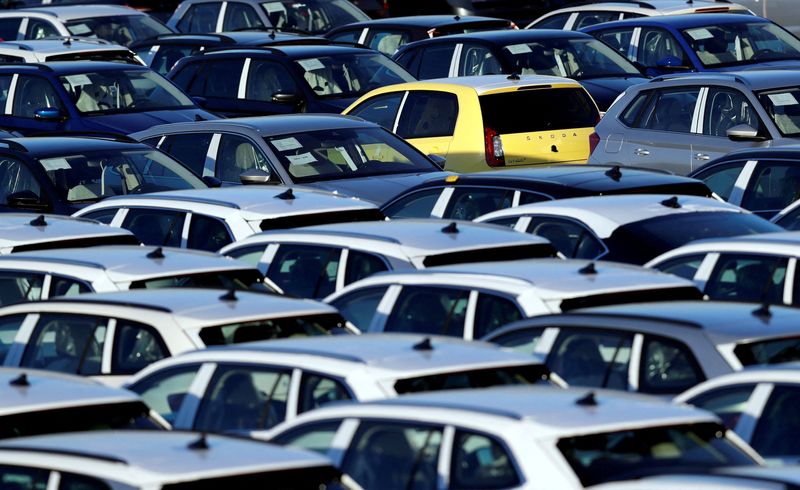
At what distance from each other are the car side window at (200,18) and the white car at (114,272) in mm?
18623

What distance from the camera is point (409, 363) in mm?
7988

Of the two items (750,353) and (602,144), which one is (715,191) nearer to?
(602,144)

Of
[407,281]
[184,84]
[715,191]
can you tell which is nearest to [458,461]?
[407,281]

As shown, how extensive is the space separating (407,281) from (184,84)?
1302cm

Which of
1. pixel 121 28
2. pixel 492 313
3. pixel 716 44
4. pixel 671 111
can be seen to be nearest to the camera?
pixel 492 313

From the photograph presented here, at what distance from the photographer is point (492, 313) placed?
981cm

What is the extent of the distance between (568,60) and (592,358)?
43.4 ft

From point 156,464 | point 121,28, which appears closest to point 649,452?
point 156,464

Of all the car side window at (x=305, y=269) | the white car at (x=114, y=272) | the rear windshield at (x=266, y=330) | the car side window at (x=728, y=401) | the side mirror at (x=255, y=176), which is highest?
the car side window at (x=728, y=401)

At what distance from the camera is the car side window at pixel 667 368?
8359 mm

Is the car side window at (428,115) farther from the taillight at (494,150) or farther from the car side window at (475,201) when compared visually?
the car side window at (475,201)

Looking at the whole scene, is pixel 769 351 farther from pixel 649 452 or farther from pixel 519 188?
pixel 519 188

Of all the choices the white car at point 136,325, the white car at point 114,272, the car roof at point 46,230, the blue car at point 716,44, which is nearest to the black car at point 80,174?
the car roof at point 46,230

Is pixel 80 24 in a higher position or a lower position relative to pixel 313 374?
lower
